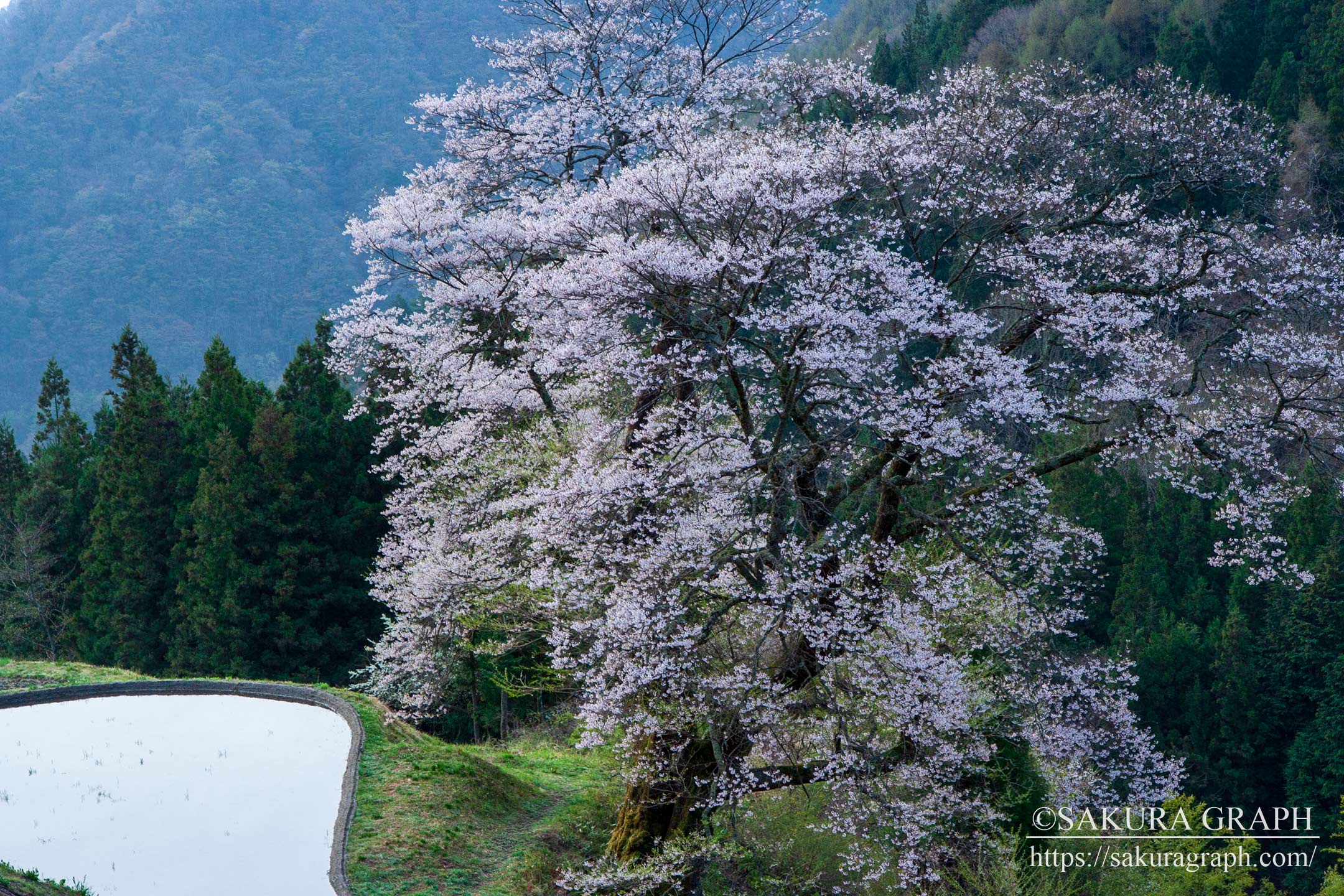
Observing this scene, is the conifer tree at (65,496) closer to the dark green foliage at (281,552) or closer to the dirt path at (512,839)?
the dark green foliage at (281,552)

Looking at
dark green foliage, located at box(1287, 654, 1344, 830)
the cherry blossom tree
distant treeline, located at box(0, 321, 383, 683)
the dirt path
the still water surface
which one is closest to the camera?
the still water surface

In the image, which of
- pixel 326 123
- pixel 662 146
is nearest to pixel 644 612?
pixel 662 146

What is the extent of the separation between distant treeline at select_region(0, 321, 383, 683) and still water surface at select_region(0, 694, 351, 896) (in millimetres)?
10768

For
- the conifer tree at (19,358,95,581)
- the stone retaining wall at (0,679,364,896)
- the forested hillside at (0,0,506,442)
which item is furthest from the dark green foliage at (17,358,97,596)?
the forested hillside at (0,0,506,442)

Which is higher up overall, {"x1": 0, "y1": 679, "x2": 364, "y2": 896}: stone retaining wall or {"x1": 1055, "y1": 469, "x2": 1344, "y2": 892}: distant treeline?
{"x1": 1055, "y1": 469, "x2": 1344, "y2": 892}: distant treeline

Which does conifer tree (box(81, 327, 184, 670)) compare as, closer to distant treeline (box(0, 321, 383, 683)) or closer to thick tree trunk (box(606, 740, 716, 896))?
distant treeline (box(0, 321, 383, 683))

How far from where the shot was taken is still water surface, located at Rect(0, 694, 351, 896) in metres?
7.58

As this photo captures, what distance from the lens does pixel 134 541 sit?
24047 millimetres

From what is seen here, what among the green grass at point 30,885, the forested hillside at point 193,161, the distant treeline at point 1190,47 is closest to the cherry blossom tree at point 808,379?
the green grass at point 30,885

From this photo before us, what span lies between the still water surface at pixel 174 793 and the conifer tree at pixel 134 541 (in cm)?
1343

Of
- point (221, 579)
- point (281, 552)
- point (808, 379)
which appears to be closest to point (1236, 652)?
point (808, 379)

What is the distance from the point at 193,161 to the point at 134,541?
220 ft

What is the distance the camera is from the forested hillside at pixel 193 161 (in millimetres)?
71125

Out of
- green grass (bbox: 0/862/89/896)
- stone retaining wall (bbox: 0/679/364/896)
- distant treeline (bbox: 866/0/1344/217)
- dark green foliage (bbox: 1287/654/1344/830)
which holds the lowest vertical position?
green grass (bbox: 0/862/89/896)
